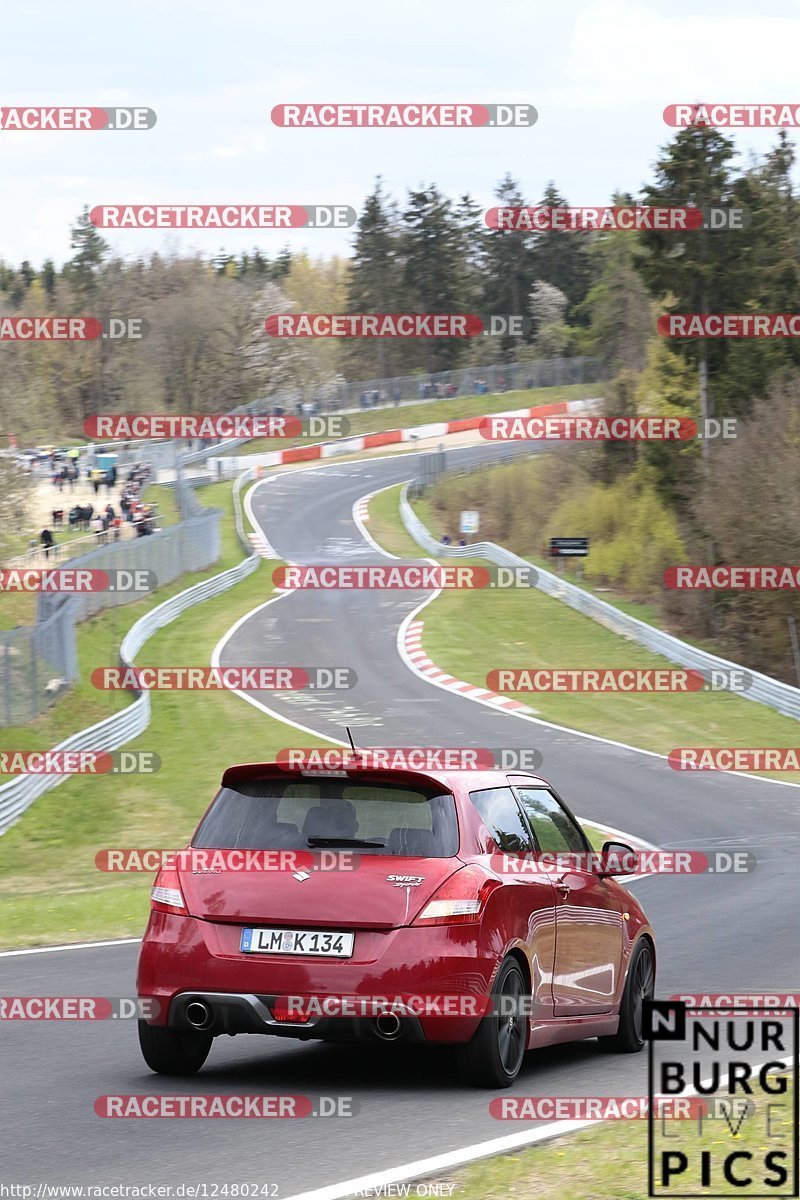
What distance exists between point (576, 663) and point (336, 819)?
3579 centimetres

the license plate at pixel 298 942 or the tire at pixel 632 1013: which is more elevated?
the license plate at pixel 298 942

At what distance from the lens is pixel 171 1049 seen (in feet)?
25.7

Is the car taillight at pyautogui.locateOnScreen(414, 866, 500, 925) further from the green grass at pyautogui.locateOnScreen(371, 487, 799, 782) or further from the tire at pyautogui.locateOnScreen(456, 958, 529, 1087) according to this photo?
the green grass at pyautogui.locateOnScreen(371, 487, 799, 782)

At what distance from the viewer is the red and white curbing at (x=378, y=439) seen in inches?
3418

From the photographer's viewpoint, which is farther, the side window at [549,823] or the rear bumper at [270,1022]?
the side window at [549,823]

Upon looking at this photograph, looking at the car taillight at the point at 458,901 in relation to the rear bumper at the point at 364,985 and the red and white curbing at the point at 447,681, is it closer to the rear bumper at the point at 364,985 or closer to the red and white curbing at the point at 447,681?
the rear bumper at the point at 364,985

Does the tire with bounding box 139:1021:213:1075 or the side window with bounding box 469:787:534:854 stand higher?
the side window with bounding box 469:787:534:854

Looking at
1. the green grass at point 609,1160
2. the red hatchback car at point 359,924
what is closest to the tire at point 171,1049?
the red hatchback car at point 359,924

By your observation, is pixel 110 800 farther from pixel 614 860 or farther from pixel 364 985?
pixel 364 985

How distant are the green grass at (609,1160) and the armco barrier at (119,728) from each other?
1943 cm

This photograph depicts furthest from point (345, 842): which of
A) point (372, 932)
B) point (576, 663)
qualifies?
point (576, 663)

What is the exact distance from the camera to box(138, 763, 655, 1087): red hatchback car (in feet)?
23.9

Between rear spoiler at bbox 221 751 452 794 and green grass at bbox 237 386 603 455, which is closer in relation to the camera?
rear spoiler at bbox 221 751 452 794

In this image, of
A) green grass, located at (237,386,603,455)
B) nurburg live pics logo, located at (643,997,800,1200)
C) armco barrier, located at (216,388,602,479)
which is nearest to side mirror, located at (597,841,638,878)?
nurburg live pics logo, located at (643,997,800,1200)
